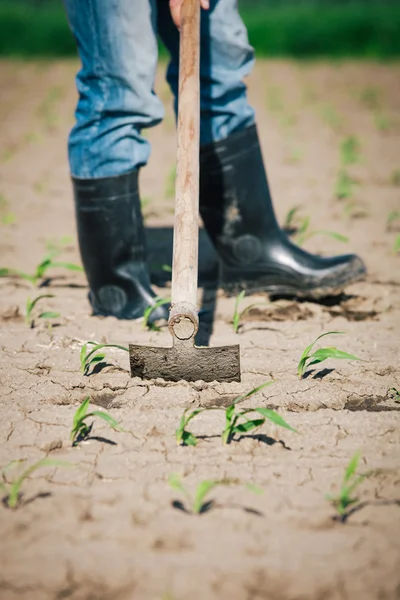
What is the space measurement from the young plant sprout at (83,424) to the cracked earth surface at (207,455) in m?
0.03

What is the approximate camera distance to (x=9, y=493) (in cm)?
158

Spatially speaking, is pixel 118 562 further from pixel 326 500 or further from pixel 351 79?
pixel 351 79

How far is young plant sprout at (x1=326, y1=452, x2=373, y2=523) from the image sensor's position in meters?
1.50

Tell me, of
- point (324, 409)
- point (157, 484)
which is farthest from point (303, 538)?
point (324, 409)

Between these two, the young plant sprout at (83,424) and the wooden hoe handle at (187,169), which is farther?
the wooden hoe handle at (187,169)

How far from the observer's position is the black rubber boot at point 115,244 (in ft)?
7.84

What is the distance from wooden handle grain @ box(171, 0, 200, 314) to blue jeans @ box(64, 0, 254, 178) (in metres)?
0.17

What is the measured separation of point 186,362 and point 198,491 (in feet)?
1.93

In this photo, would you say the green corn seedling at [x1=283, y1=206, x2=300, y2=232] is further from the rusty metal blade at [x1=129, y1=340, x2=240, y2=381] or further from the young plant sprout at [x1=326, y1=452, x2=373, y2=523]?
the young plant sprout at [x1=326, y1=452, x2=373, y2=523]

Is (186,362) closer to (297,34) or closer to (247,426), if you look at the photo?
(247,426)

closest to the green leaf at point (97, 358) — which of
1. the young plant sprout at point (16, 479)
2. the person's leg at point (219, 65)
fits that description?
the young plant sprout at point (16, 479)

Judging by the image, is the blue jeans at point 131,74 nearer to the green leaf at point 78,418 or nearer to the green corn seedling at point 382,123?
the green leaf at point 78,418

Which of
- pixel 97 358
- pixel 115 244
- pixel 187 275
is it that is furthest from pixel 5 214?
pixel 187 275

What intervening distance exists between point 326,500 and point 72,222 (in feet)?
9.03
